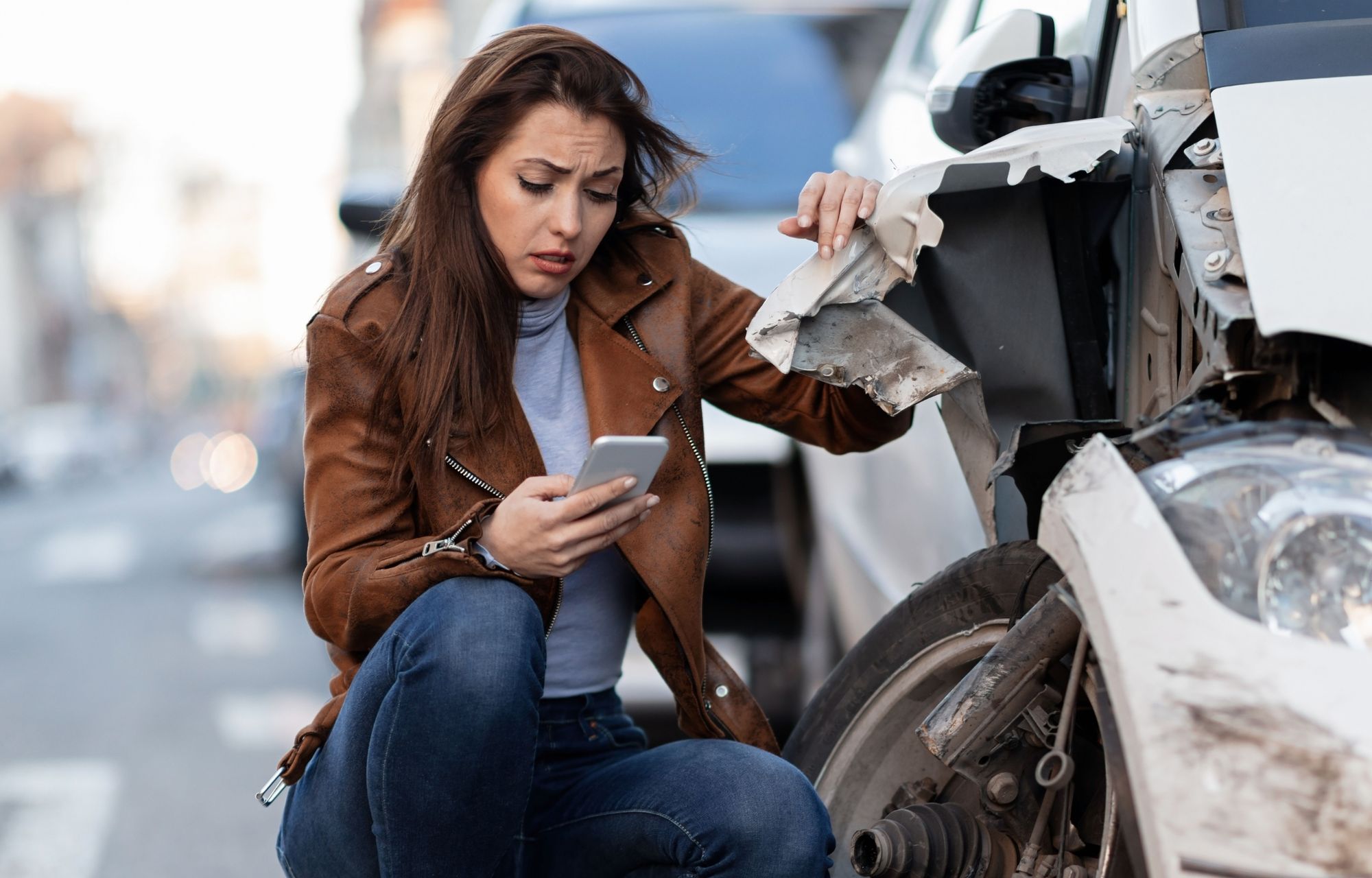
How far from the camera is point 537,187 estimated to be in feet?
6.82

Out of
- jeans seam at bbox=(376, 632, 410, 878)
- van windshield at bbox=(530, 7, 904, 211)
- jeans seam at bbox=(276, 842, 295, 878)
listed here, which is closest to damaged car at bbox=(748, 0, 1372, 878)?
jeans seam at bbox=(376, 632, 410, 878)

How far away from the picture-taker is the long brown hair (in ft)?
6.68

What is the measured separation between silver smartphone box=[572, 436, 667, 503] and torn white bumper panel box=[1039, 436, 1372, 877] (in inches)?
23.9

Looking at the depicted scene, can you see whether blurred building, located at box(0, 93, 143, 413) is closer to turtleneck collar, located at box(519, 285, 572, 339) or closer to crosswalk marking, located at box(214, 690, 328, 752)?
crosswalk marking, located at box(214, 690, 328, 752)

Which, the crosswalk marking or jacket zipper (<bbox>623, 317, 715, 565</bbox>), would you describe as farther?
the crosswalk marking

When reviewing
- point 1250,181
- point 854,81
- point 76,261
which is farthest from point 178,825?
point 76,261

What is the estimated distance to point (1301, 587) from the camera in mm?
1227

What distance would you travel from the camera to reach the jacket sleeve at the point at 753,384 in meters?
2.23

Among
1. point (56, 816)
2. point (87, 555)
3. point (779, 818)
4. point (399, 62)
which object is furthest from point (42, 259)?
point (779, 818)

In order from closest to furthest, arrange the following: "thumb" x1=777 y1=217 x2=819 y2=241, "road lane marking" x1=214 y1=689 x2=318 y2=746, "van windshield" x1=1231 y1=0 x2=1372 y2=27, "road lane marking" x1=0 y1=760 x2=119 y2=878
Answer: "van windshield" x1=1231 y1=0 x2=1372 y2=27 → "thumb" x1=777 y1=217 x2=819 y2=241 → "road lane marking" x1=0 y1=760 x2=119 y2=878 → "road lane marking" x1=214 y1=689 x2=318 y2=746

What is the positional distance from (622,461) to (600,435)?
37cm

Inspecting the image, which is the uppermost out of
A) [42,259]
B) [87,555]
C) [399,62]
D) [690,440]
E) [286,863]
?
[399,62]

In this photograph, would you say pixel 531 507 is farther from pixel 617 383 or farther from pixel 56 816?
pixel 56 816

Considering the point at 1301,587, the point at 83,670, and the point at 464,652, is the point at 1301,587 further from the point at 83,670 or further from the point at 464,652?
the point at 83,670
